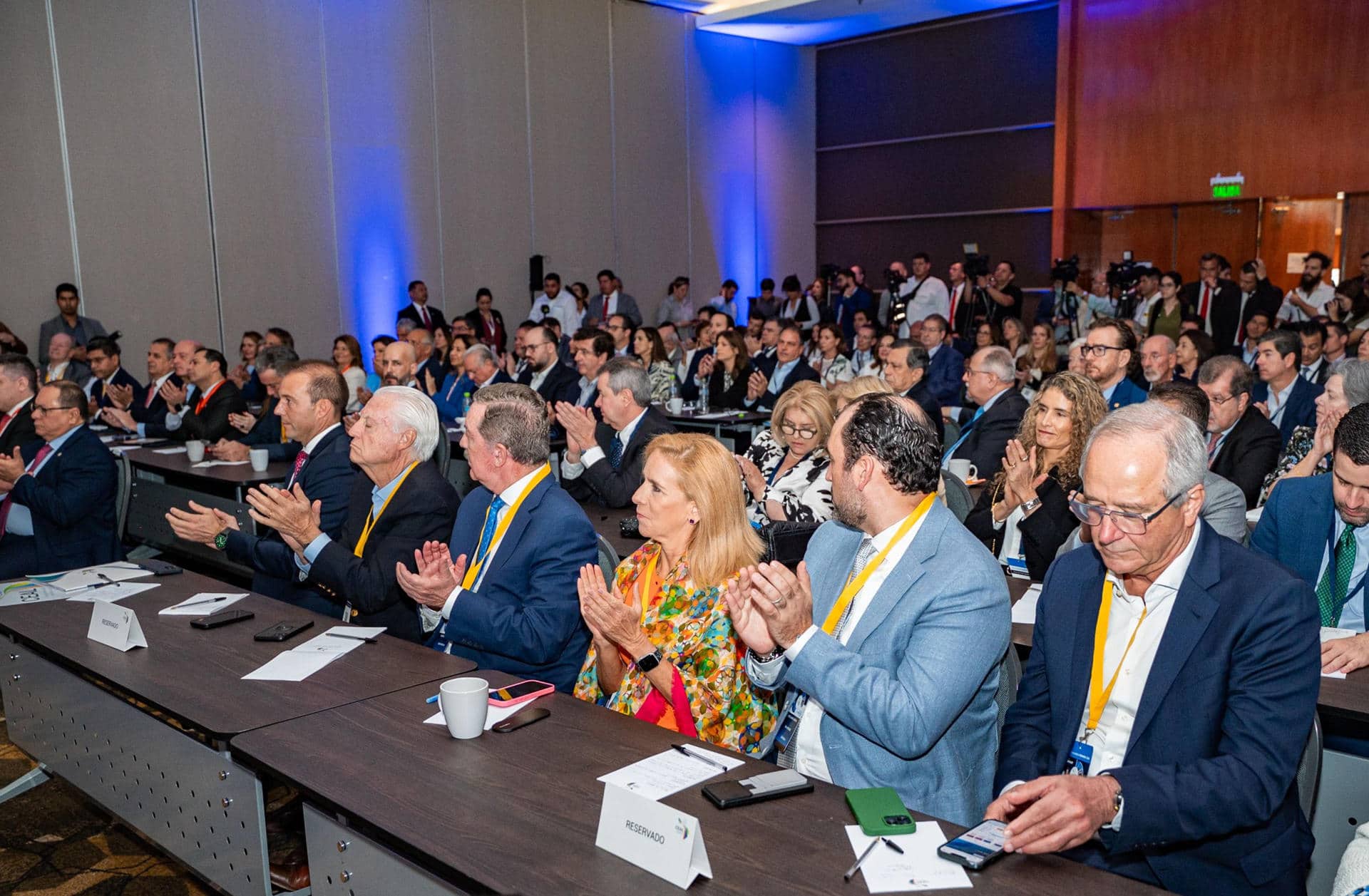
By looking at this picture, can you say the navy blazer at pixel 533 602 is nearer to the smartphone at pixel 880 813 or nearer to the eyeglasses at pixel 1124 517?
the smartphone at pixel 880 813

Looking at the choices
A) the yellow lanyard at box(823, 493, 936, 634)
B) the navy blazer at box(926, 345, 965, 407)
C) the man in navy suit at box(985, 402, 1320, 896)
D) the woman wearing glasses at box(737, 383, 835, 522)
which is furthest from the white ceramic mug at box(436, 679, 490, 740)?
the navy blazer at box(926, 345, 965, 407)

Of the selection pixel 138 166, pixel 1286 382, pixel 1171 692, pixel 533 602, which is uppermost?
pixel 138 166

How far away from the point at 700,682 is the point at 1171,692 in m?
1.04

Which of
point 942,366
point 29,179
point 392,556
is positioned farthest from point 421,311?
point 392,556

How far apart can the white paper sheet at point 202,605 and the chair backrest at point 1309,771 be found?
2733 millimetres

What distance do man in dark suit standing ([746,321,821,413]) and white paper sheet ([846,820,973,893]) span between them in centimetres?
680

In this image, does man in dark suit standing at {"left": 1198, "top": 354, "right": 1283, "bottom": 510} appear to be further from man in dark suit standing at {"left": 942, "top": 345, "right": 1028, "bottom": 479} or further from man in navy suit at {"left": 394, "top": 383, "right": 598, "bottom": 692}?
man in navy suit at {"left": 394, "top": 383, "right": 598, "bottom": 692}

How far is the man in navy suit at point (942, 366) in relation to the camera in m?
9.28

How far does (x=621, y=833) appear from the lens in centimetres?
165

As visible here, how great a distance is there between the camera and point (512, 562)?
291 centimetres

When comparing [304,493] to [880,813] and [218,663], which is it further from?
[880,813]

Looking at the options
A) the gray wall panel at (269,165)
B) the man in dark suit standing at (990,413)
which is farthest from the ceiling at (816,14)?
the man in dark suit standing at (990,413)

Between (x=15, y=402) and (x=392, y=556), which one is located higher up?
(x=15, y=402)

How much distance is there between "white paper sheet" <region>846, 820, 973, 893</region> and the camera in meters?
1.54
